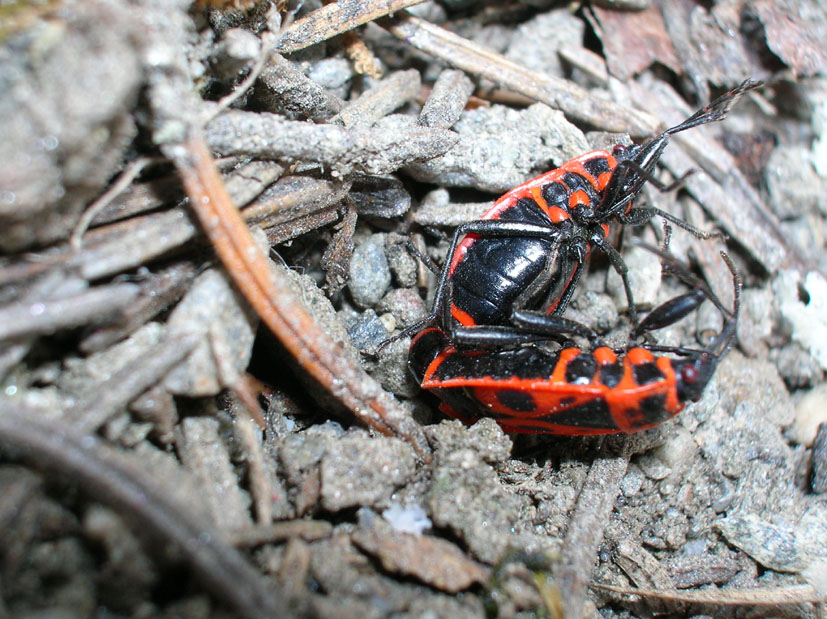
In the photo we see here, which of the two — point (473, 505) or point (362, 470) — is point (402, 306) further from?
point (473, 505)

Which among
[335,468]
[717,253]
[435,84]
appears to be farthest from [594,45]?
[335,468]

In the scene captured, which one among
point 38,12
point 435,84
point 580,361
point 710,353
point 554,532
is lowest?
point 554,532

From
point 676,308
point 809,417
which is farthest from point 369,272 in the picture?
point 809,417

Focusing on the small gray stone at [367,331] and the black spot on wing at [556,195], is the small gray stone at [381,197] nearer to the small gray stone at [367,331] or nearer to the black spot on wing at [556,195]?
the small gray stone at [367,331]

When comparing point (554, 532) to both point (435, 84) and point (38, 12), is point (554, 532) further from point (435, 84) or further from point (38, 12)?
point (38, 12)

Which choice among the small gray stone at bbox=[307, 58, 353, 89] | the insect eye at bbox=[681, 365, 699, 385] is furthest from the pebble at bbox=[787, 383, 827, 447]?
the small gray stone at bbox=[307, 58, 353, 89]

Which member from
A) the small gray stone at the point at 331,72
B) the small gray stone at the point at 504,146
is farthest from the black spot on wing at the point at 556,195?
the small gray stone at the point at 331,72
